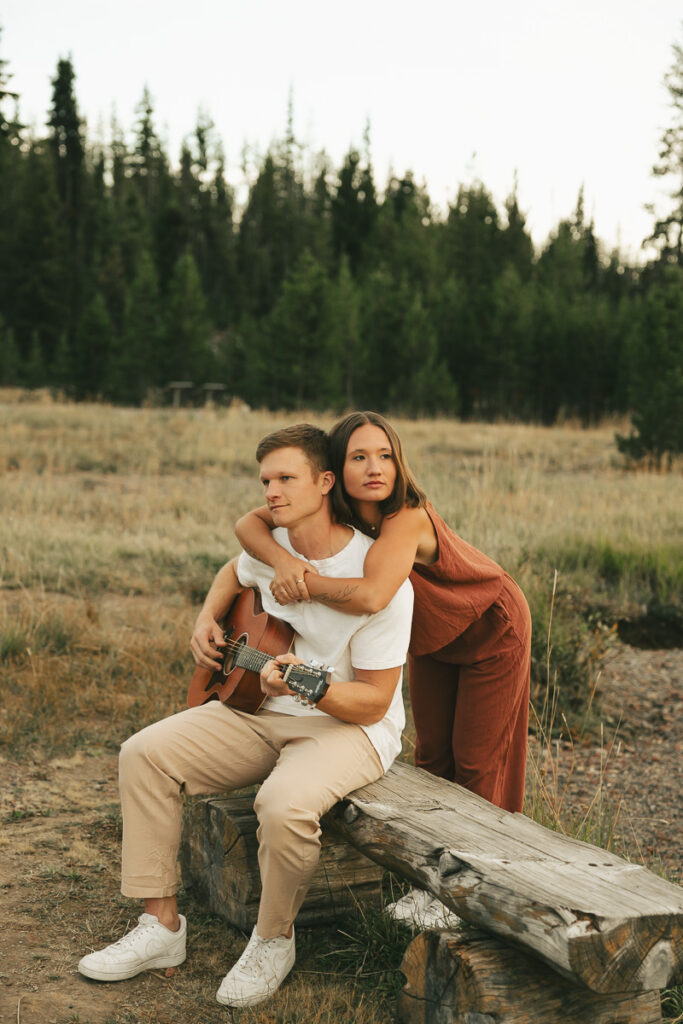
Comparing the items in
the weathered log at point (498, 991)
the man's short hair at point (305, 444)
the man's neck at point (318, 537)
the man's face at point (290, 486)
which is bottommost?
the weathered log at point (498, 991)

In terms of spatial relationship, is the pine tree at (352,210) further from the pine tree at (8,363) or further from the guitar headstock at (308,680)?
the guitar headstock at (308,680)

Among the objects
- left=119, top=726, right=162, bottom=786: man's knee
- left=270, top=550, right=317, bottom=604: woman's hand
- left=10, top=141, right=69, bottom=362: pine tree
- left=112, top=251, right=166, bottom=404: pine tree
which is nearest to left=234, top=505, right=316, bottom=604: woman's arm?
left=270, top=550, right=317, bottom=604: woman's hand

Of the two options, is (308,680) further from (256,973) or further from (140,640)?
(140,640)

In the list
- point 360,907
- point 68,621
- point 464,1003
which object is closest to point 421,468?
point 68,621

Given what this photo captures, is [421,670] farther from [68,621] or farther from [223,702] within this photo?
[68,621]

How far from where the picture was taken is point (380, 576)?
9.09 ft

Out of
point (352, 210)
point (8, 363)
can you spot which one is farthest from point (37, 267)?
point (352, 210)

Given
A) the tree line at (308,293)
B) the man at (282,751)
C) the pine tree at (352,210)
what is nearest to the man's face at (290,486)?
the man at (282,751)

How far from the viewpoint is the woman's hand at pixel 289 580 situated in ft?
9.30

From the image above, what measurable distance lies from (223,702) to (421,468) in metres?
11.0

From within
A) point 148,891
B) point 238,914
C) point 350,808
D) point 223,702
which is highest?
point 223,702

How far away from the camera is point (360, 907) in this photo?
315 cm

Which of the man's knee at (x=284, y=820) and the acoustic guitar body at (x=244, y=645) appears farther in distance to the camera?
the acoustic guitar body at (x=244, y=645)

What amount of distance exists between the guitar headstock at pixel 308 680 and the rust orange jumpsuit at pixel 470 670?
0.68 metres
